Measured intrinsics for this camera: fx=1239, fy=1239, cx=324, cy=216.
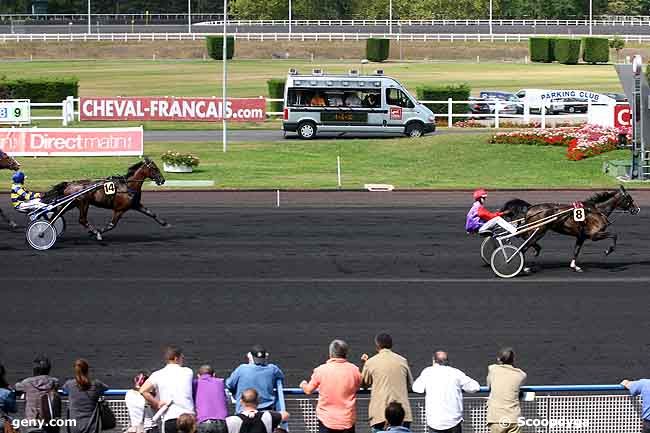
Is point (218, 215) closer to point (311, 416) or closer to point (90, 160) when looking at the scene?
point (90, 160)

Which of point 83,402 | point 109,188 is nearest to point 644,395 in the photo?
point 83,402

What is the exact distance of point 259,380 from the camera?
1063cm

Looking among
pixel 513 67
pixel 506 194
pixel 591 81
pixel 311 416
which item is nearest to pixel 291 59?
pixel 513 67

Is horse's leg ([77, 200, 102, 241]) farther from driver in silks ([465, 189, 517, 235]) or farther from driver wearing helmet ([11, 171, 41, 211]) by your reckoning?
driver in silks ([465, 189, 517, 235])

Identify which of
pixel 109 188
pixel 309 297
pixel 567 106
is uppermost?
pixel 567 106

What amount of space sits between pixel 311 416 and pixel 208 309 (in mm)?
7082

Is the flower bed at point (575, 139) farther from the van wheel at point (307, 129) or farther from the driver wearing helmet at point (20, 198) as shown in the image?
the driver wearing helmet at point (20, 198)

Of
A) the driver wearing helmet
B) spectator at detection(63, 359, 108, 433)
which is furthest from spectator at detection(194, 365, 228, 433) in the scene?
the driver wearing helmet

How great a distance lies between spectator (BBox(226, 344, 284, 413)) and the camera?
10.6m

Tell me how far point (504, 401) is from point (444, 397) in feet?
1.67

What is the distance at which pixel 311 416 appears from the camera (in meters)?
10.8

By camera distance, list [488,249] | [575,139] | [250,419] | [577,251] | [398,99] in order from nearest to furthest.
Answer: [250,419] → [577,251] → [488,249] → [575,139] → [398,99]

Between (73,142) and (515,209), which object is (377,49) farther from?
(515,209)

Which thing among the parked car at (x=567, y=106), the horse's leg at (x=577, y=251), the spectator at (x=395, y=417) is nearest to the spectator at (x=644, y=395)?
the spectator at (x=395, y=417)
